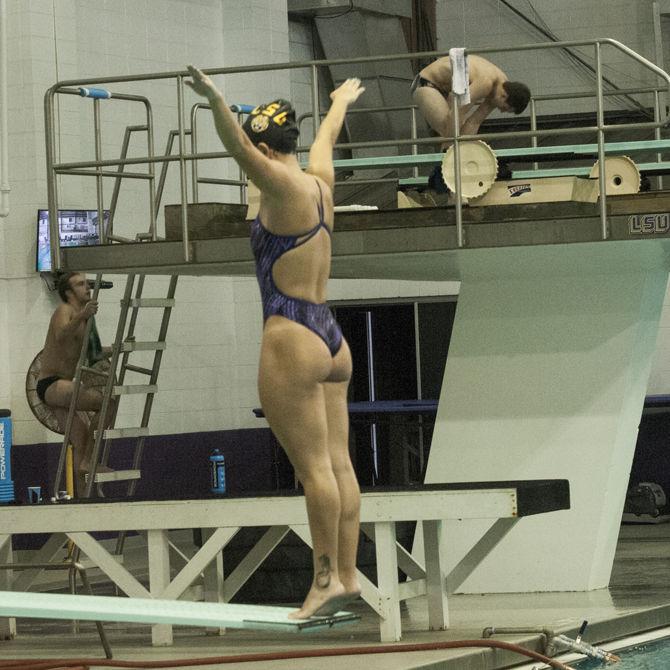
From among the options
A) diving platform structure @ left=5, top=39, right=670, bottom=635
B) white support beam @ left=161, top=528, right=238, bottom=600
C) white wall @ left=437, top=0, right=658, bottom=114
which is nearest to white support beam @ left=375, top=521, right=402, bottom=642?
white support beam @ left=161, top=528, right=238, bottom=600

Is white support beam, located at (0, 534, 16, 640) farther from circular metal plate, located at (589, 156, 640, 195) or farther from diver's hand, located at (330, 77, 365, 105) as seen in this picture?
diver's hand, located at (330, 77, 365, 105)

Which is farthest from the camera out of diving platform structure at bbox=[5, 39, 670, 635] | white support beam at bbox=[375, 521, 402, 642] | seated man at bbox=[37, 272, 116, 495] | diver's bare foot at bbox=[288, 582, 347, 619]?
seated man at bbox=[37, 272, 116, 495]

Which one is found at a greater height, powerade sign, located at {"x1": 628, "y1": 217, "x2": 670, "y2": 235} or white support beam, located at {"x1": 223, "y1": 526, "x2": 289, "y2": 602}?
powerade sign, located at {"x1": 628, "y1": 217, "x2": 670, "y2": 235}

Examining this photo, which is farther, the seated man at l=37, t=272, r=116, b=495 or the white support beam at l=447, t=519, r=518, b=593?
the seated man at l=37, t=272, r=116, b=495

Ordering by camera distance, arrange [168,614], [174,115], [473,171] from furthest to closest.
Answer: [174,115]
[473,171]
[168,614]

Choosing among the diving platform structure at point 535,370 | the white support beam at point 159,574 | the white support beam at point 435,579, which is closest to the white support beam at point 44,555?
the white support beam at point 159,574

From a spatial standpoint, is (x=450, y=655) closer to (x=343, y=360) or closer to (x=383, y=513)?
(x=383, y=513)

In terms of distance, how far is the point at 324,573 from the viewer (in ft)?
17.3

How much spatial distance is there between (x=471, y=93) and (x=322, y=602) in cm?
556

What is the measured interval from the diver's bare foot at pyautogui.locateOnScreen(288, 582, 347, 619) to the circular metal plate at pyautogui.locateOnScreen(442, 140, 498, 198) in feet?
14.2

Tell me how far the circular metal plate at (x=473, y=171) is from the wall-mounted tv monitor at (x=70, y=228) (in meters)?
5.48

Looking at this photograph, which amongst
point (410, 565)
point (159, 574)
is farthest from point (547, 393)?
point (159, 574)

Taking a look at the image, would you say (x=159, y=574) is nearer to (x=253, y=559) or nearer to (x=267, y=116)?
(x=253, y=559)

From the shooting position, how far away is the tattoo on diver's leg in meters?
5.26
